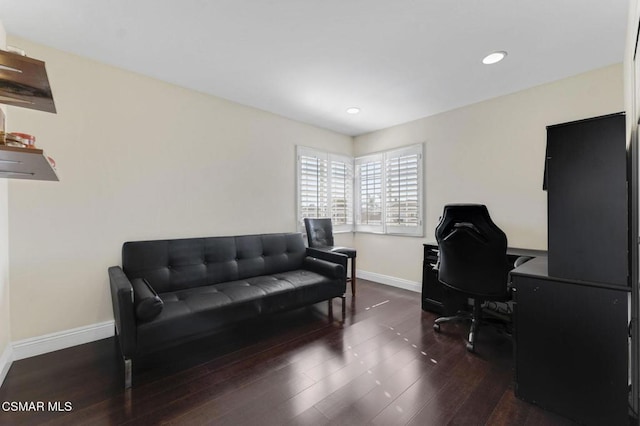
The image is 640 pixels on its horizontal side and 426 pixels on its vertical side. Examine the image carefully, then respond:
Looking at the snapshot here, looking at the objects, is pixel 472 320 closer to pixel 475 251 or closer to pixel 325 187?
pixel 475 251

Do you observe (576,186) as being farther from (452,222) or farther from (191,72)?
(191,72)

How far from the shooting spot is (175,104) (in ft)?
9.31

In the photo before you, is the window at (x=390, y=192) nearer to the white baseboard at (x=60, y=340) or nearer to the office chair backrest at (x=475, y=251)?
the office chair backrest at (x=475, y=251)

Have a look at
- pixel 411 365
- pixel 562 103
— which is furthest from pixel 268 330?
pixel 562 103

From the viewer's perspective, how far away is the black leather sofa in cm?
182

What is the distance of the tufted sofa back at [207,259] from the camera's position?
7.98 feet

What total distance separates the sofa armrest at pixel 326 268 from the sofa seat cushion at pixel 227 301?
70 millimetres

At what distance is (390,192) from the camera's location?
13.7 feet

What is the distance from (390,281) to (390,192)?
→ 139 cm

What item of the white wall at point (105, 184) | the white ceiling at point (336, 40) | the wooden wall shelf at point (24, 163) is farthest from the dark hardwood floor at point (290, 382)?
the white ceiling at point (336, 40)

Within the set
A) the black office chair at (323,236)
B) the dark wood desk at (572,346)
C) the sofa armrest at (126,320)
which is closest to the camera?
the dark wood desk at (572,346)

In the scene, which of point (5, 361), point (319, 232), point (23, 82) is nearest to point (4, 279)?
point (5, 361)

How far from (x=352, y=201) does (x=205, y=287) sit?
9.51 ft

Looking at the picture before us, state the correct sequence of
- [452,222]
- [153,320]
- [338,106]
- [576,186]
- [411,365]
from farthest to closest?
[338,106] < [452,222] < [411,365] < [153,320] < [576,186]
